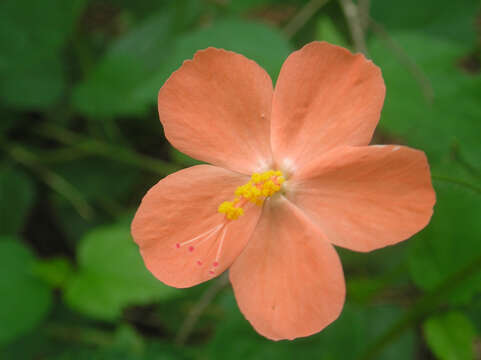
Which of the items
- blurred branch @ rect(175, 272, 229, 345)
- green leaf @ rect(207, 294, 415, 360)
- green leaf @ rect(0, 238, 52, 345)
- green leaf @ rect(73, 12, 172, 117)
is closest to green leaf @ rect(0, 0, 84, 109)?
green leaf @ rect(73, 12, 172, 117)

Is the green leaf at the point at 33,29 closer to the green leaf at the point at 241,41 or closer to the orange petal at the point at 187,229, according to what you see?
the green leaf at the point at 241,41

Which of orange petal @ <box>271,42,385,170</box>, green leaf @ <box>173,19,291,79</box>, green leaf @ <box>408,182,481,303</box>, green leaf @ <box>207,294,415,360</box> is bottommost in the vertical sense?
green leaf @ <box>207,294,415,360</box>

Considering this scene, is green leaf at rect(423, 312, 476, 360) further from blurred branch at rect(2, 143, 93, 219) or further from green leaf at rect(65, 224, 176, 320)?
blurred branch at rect(2, 143, 93, 219)

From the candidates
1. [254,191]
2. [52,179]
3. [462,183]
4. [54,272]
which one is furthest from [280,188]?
[52,179]

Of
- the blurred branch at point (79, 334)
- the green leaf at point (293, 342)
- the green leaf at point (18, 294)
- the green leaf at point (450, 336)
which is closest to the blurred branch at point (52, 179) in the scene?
the green leaf at point (18, 294)

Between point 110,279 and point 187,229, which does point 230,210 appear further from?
point 110,279
